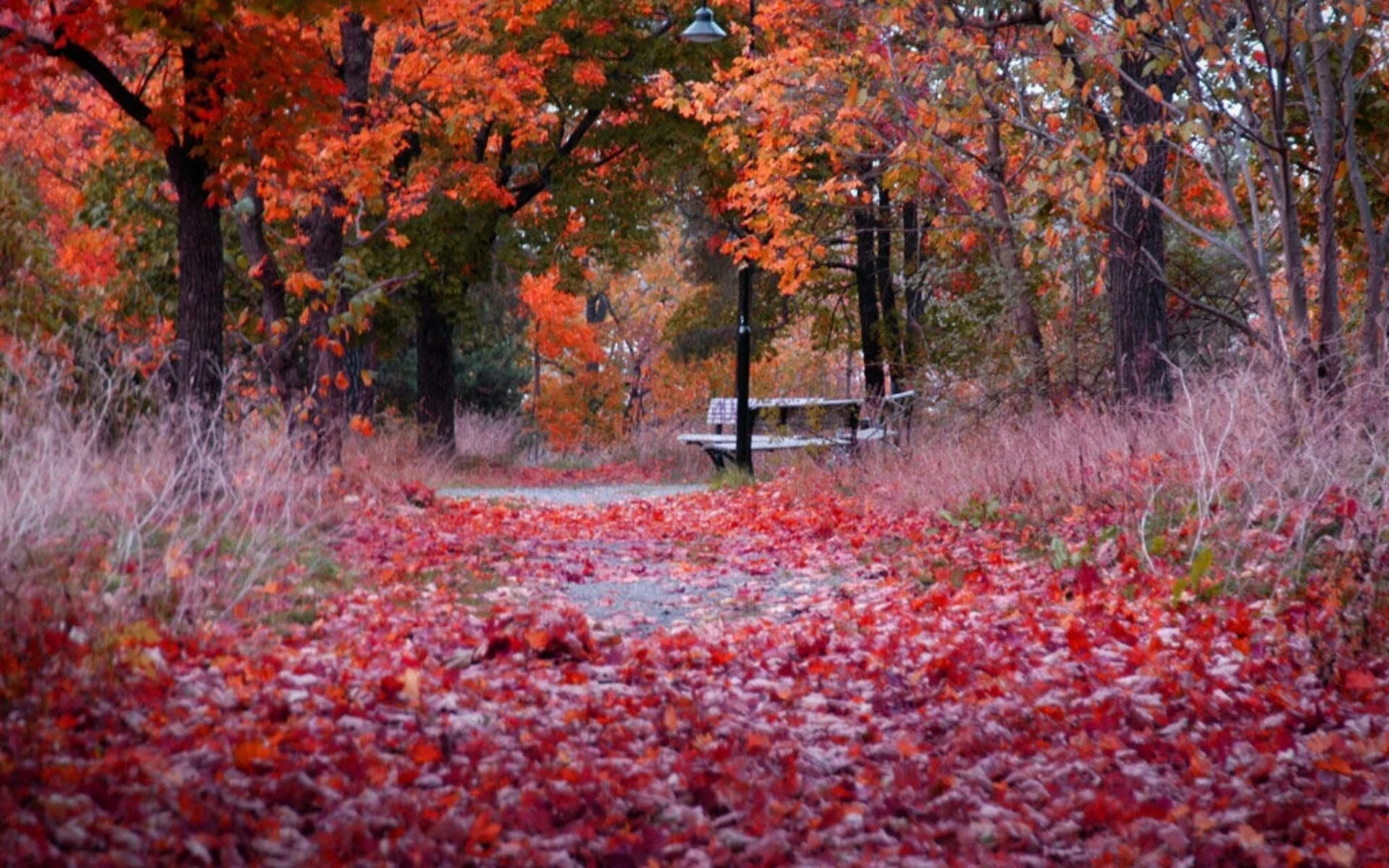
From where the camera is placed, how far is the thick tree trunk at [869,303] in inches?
874

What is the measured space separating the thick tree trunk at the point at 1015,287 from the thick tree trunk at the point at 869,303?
541 centimetres

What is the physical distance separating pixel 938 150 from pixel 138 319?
11011mm

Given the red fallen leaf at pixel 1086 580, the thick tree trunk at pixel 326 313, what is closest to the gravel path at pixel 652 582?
the red fallen leaf at pixel 1086 580

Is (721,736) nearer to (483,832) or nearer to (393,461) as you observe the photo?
(483,832)

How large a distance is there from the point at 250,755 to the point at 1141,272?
35.7ft

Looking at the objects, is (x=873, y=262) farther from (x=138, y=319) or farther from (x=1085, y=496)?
(x=1085, y=496)

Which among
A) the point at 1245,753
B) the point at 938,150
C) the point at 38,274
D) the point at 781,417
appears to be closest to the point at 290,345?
the point at 38,274

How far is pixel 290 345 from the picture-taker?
13.2 m

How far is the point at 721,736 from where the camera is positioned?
5.28 metres

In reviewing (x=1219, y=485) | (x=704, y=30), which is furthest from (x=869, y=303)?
(x=1219, y=485)

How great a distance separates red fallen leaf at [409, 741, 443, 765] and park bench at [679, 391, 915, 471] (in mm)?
11117

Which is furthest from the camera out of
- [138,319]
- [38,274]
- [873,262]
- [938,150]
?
[873,262]

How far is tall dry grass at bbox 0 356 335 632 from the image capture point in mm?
5625

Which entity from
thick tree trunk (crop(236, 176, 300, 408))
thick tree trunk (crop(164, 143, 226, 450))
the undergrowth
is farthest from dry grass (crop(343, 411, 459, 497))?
the undergrowth
